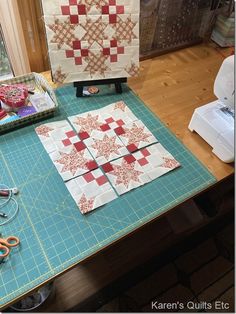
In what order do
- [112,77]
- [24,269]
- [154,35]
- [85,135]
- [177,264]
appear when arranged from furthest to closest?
[177,264] → [154,35] → [112,77] → [85,135] → [24,269]

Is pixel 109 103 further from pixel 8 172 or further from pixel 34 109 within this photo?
pixel 8 172

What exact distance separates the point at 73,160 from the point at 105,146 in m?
0.13

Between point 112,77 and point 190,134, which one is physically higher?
point 112,77

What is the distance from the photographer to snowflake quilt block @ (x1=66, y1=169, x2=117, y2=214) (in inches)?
35.6

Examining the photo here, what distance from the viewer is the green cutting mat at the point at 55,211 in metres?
0.78

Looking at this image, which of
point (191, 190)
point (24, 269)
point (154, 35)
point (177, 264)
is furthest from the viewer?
point (177, 264)

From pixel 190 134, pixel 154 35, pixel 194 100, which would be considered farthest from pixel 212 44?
pixel 190 134

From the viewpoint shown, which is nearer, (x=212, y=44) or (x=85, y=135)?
(x=85, y=135)

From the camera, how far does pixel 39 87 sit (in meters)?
1.22

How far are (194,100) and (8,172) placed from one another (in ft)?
2.75

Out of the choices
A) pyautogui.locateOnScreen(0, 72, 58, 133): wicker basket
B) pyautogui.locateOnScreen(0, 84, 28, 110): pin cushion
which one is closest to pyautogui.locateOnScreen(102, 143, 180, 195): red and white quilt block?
pyautogui.locateOnScreen(0, 72, 58, 133): wicker basket

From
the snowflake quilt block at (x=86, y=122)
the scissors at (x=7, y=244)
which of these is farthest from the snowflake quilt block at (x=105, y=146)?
the scissors at (x=7, y=244)

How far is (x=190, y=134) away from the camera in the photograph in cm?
115

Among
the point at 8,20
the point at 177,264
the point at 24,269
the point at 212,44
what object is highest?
the point at 8,20
